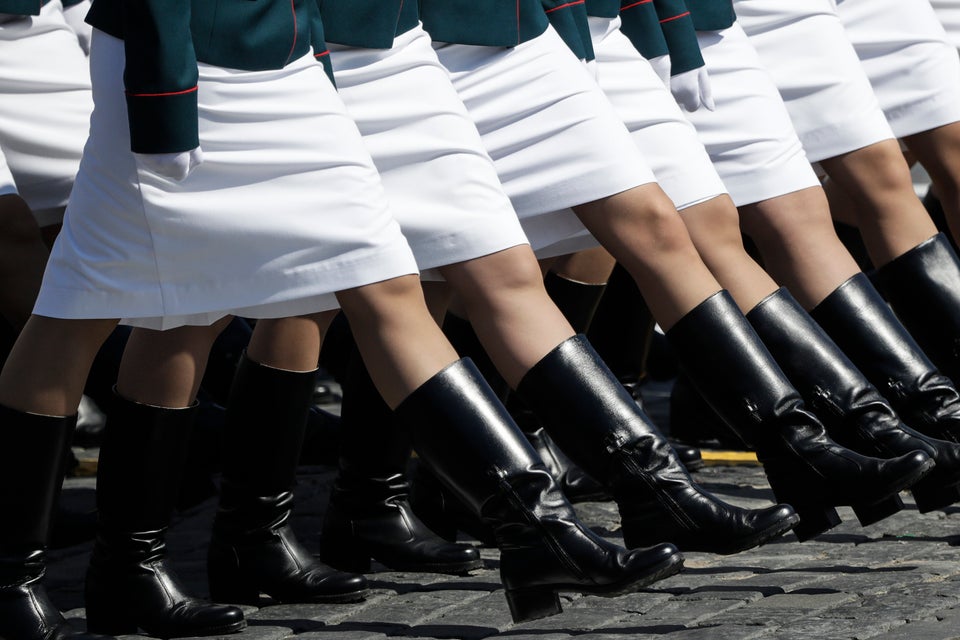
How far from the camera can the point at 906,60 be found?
175 inches

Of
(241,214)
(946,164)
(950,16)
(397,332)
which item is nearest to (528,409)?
(946,164)

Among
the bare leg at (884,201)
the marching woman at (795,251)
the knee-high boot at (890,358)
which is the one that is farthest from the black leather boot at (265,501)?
the bare leg at (884,201)

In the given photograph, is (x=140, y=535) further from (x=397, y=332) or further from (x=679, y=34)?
(x=679, y=34)

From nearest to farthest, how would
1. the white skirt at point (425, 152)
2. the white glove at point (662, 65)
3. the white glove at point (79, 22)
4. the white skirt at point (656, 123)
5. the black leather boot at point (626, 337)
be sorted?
the white skirt at point (425, 152)
the white skirt at point (656, 123)
the white glove at point (662, 65)
the white glove at point (79, 22)
the black leather boot at point (626, 337)

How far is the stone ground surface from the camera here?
299cm

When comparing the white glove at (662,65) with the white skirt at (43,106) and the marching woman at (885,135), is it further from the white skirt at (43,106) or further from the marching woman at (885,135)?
the white skirt at (43,106)

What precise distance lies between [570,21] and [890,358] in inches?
39.4

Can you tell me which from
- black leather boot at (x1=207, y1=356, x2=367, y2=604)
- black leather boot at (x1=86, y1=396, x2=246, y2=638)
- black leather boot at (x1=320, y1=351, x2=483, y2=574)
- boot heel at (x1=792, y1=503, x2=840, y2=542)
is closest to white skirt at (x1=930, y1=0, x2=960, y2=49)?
boot heel at (x1=792, y1=503, x2=840, y2=542)

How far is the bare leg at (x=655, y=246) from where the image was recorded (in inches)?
131

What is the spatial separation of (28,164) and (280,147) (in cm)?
118

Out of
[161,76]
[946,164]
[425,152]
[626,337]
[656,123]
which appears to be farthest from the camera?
[626,337]

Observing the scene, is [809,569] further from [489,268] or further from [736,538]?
[489,268]

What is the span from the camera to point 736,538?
302 cm

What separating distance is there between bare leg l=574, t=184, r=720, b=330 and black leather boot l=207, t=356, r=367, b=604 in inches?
25.3
